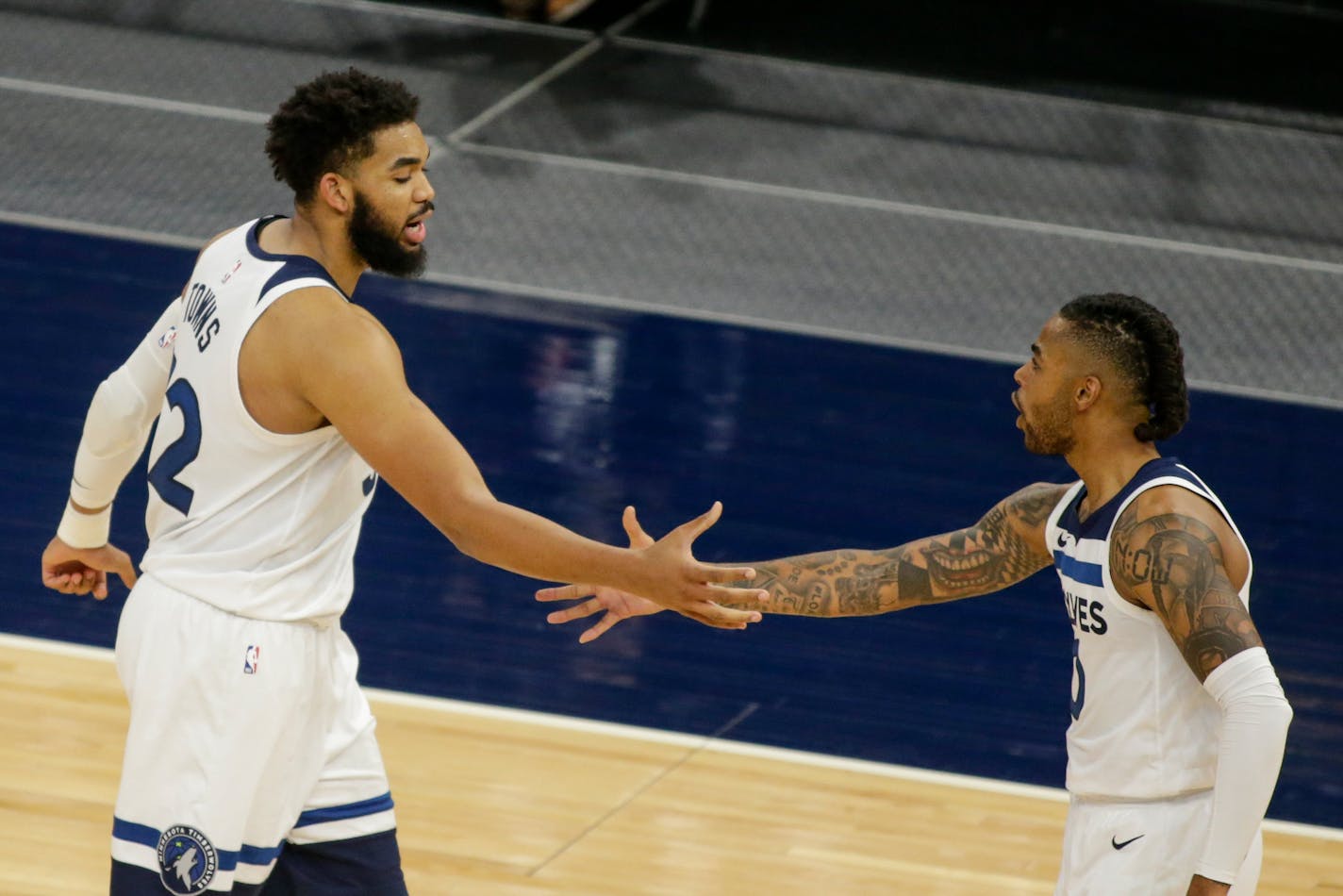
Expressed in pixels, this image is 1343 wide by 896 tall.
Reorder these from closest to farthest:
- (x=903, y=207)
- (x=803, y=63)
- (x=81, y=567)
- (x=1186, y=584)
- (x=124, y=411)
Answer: (x=1186, y=584) < (x=124, y=411) < (x=81, y=567) < (x=903, y=207) < (x=803, y=63)

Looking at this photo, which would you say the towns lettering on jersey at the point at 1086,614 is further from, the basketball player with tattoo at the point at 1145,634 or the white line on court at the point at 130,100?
the white line on court at the point at 130,100

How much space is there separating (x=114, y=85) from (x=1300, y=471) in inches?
272

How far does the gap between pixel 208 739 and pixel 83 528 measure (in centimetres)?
70

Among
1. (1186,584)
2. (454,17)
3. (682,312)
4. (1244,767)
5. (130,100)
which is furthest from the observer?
(454,17)

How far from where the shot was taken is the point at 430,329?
8.26 meters

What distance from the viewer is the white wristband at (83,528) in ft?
11.8

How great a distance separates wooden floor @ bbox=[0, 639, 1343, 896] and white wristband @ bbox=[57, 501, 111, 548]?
1067 mm

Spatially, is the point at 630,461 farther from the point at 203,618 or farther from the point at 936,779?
the point at 203,618

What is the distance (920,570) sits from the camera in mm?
3734

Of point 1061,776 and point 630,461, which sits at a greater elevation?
point 630,461

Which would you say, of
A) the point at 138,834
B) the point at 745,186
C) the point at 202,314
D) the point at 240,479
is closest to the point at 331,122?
the point at 202,314

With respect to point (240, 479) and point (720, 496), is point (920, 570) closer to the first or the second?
point (240, 479)

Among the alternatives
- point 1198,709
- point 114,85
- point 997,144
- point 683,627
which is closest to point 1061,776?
point 683,627

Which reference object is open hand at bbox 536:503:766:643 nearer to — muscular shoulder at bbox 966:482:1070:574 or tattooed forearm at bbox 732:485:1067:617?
tattooed forearm at bbox 732:485:1067:617
